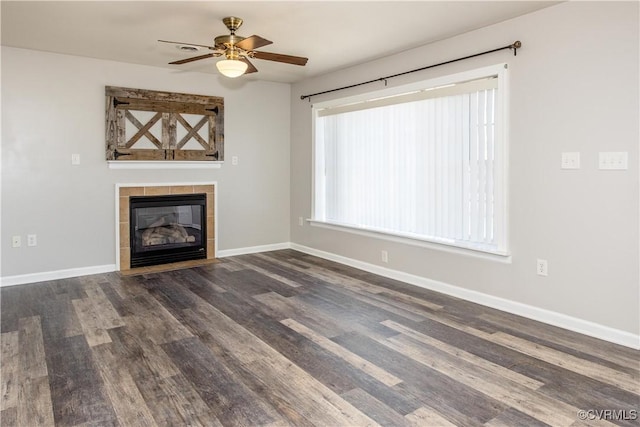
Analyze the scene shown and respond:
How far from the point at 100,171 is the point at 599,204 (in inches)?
194

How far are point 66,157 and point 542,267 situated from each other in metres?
4.87

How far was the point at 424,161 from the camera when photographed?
4348 millimetres

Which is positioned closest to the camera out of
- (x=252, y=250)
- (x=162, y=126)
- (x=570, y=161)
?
(x=570, y=161)

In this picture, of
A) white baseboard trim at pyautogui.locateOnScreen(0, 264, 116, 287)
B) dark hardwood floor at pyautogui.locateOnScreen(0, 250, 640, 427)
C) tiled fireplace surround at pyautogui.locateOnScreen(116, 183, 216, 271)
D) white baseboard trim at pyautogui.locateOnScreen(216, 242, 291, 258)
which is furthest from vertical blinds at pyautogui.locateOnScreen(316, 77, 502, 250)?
white baseboard trim at pyautogui.locateOnScreen(0, 264, 116, 287)

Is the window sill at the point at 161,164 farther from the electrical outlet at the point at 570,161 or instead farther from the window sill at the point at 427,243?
the electrical outlet at the point at 570,161

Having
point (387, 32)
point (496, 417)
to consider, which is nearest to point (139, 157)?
point (387, 32)

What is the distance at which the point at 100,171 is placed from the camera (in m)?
4.97

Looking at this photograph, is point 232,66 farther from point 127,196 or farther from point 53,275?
point 53,275

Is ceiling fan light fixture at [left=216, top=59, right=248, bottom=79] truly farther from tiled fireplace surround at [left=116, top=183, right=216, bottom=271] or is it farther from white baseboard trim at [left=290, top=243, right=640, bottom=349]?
white baseboard trim at [left=290, top=243, right=640, bottom=349]

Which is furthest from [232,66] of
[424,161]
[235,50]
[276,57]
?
[424,161]

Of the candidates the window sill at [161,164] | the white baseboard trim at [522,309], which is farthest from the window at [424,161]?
the window sill at [161,164]

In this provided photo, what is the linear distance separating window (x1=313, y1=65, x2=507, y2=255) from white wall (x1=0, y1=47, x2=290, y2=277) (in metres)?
1.62

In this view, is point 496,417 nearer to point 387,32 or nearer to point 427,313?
point 427,313

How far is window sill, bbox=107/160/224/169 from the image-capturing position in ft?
16.6
